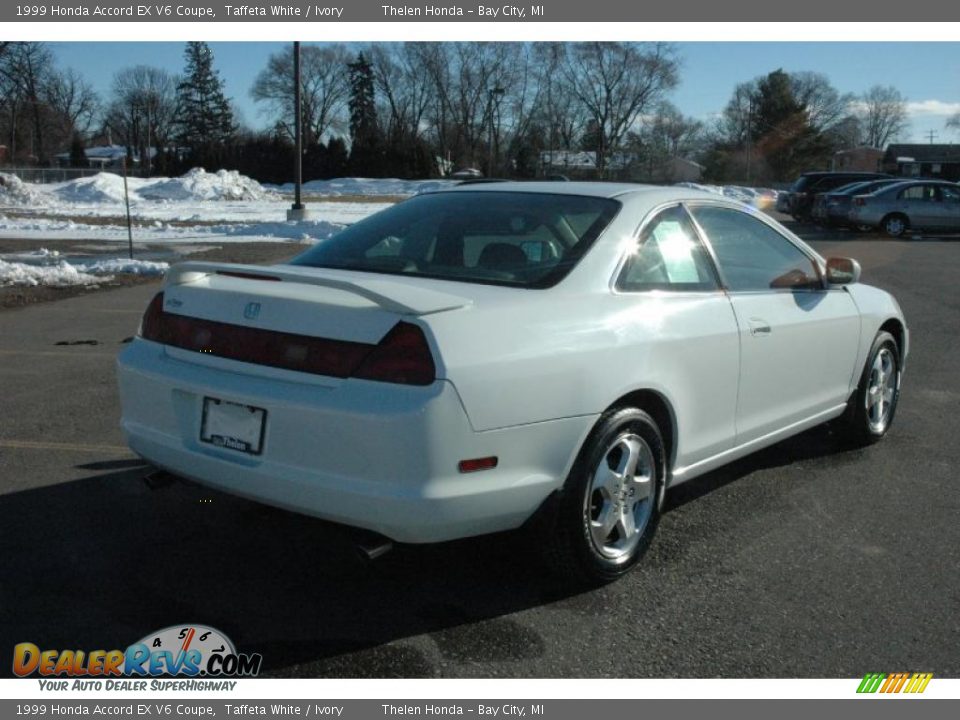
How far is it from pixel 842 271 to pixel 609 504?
236 cm

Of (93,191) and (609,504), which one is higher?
(609,504)

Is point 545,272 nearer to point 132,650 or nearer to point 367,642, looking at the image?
point 367,642

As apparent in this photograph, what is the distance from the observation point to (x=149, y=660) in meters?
3.13

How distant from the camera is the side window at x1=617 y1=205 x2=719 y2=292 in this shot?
13.3 ft

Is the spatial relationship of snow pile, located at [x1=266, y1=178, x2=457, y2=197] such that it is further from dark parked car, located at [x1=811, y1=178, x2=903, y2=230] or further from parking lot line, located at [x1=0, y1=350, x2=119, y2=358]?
parking lot line, located at [x1=0, y1=350, x2=119, y2=358]

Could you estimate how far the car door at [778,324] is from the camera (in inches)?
179

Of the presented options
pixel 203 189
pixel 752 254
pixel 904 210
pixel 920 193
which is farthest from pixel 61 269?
pixel 203 189

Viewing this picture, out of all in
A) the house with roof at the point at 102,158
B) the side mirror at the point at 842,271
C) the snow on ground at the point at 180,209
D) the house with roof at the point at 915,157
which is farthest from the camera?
the house with roof at the point at 915,157

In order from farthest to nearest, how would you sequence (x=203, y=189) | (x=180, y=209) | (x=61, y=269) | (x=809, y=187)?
1. (x=203, y=189)
2. (x=180, y=209)
3. (x=809, y=187)
4. (x=61, y=269)

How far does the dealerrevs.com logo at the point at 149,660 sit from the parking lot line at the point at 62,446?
2.32 meters

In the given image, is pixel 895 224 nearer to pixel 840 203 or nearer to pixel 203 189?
pixel 840 203

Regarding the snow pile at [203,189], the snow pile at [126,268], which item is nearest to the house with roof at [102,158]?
the snow pile at [203,189]

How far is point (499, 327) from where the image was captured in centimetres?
335

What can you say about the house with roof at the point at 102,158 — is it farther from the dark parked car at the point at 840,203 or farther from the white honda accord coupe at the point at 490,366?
the white honda accord coupe at the point at 490,366
